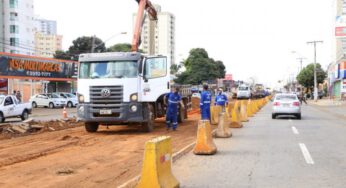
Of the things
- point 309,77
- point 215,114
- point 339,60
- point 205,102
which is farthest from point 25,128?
point 309,77

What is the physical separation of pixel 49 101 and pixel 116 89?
34335 mm

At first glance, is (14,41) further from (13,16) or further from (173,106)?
(173,106)

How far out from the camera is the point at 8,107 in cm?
2661

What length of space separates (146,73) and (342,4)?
95547 mm

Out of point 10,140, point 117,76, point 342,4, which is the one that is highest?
point 342,4

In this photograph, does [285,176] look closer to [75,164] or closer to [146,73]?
[75,164]

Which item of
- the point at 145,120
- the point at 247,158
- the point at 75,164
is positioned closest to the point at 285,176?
the point at 247,158

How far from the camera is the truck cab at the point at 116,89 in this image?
17734 millimetres

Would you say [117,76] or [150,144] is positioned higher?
[117,76]

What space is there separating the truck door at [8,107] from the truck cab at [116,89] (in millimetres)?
9825

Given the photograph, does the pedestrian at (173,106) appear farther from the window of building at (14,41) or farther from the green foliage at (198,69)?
the green foliage at (198,69)

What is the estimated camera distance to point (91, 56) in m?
18.3

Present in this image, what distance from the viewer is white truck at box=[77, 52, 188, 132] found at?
17734 mm

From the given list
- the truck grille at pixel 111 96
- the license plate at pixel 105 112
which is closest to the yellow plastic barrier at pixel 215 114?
the truck grille at pixel 111 96
